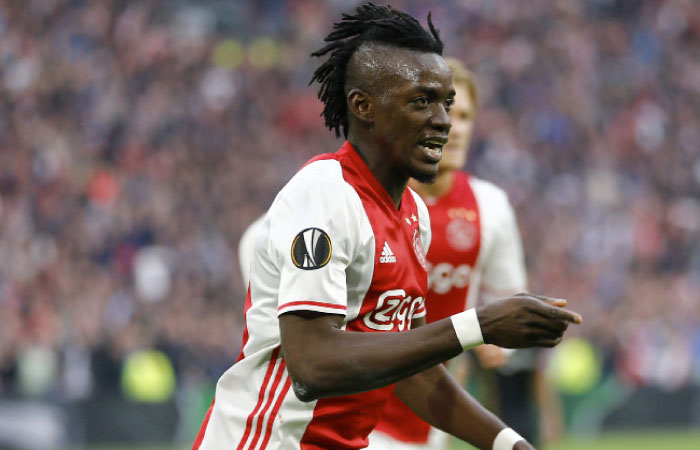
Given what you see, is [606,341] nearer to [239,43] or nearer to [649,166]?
[649,166]

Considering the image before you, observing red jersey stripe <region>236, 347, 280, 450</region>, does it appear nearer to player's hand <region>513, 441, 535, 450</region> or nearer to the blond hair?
player's hand <region>513, 441, 535, 450</region>

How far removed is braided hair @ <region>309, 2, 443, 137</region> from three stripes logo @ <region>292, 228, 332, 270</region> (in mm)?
710

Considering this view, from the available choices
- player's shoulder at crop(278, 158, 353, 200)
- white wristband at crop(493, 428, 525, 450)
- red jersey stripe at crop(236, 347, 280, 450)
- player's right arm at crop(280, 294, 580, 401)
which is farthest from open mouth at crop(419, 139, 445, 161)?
white wristband at crop(493, 428, 525, 450)

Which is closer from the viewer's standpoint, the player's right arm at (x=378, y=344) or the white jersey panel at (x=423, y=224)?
the player's right arm at (x=378, y=344)

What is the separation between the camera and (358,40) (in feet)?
12.4

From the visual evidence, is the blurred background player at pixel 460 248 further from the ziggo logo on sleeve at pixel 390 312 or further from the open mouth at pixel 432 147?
the open mouth at pixel 432 147

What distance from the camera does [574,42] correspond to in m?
22.6

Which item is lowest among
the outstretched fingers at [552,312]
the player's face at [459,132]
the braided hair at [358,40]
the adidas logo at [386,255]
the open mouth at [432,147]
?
the outstretched fingers at [552,312]

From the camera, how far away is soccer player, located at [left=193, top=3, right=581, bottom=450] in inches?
130

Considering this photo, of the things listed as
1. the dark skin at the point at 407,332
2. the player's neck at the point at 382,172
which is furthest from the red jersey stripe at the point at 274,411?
the player's neck at the point at 382,172

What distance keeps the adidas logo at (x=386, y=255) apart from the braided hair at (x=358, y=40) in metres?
0.53

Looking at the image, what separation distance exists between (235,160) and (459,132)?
1255cm

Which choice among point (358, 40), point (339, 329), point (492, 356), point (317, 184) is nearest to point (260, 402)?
point (339, 329)

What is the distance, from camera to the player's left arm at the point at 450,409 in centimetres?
412
